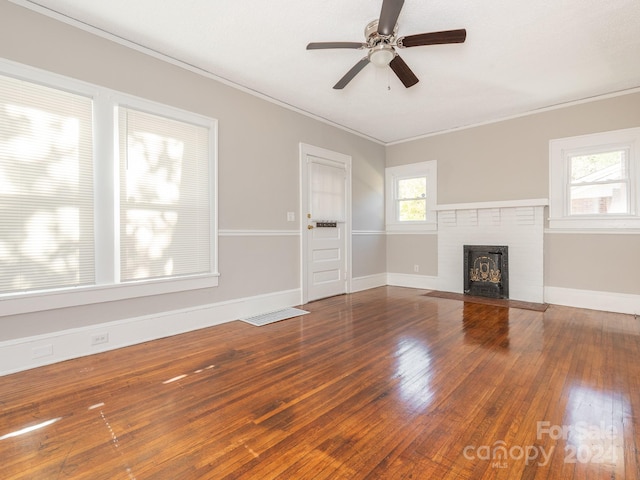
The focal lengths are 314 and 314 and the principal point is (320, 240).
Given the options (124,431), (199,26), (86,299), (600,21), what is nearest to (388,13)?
(199,26)

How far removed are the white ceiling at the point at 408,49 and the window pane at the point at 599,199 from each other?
4.04 ft

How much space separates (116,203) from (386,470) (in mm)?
2939

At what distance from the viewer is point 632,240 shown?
3967 mm

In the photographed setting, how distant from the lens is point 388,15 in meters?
2.22

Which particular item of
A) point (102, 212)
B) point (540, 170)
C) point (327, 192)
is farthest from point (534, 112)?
point (102, 212)

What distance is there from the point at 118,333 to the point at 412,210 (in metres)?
5.00

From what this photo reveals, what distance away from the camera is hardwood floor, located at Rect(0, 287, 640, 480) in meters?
1.42

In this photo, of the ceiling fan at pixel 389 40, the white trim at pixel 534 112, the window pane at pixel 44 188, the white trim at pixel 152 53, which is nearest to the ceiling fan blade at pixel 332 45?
the ceiling fan at pixel 389 40

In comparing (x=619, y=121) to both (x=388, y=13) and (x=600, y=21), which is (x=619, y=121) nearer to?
(x=600, y=21)

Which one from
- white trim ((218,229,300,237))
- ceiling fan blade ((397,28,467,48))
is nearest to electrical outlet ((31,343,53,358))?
white trim ((218,229,300,237))

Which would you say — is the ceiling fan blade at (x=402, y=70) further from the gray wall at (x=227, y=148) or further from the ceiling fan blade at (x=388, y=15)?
the gray wall at (x=227, y=148)

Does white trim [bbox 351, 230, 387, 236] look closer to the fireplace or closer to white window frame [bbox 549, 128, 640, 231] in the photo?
the fireplace

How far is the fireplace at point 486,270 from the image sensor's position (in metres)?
4.80

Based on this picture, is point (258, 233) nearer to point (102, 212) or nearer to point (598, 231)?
point (102, 212)
